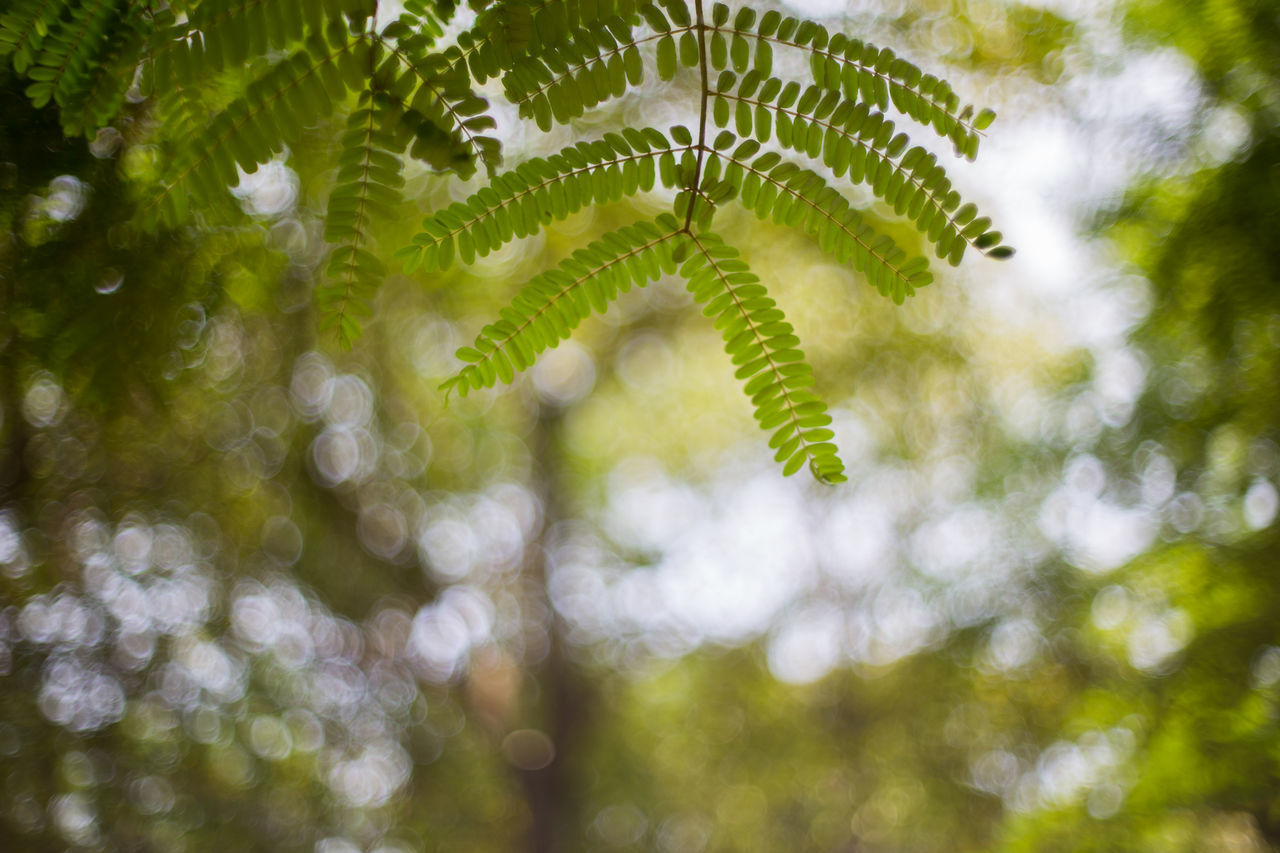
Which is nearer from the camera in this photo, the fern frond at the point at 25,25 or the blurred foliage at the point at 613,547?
the fern frond at the point at 25,25

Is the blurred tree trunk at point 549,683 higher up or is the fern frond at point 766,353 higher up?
the fern frond at point 766,353

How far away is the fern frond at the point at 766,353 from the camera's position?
0.64 meters

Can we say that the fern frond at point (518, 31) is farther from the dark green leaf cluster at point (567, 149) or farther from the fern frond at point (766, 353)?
the fern frond at point (766, 353)

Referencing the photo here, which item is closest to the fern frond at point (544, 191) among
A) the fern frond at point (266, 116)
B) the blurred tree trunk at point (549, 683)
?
the fern frond at point (266, 116)

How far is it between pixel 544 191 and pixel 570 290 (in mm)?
92

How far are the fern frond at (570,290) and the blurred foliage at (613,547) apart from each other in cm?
65

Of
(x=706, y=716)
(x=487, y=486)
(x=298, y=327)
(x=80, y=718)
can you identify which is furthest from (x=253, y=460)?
(x=706, y=716)

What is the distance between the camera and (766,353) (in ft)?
2.14

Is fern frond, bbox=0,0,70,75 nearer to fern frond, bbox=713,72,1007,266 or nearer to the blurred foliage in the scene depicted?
the blurred foliage

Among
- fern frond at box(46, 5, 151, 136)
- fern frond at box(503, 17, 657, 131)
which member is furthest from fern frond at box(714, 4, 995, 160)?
fern frond at box(46, 5, 151, 136)

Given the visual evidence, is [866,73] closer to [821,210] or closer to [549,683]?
[821,210]

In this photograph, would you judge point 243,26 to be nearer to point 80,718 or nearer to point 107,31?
point 107,31

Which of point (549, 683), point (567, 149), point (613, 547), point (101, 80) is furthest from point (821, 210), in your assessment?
point (549, 683)

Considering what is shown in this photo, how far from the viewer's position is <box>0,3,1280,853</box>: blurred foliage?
58.2 inches
